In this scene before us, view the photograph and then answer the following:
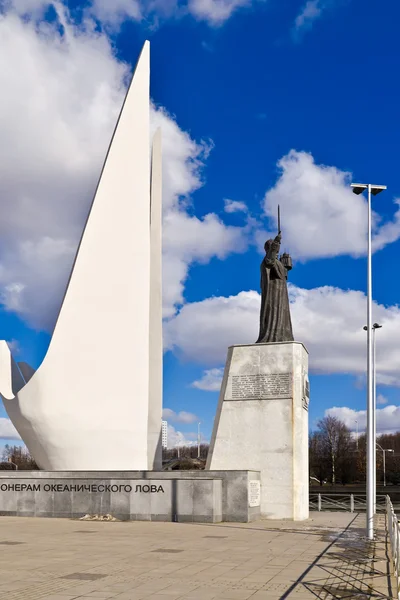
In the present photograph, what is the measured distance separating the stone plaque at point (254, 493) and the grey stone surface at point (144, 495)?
5.6 inches

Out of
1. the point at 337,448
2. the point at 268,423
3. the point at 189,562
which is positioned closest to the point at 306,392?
the point at 268,423

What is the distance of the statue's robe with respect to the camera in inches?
713

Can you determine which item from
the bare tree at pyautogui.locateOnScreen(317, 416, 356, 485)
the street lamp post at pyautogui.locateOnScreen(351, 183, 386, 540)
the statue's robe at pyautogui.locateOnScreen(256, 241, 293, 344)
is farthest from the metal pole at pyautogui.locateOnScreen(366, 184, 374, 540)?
the bare tree at pyautogui.locateOnScreen(317, 416, 356, 485)

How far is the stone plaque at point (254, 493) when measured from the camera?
51.5 ft

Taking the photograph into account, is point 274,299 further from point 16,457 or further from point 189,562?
point 16,457

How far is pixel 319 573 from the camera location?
8.35m

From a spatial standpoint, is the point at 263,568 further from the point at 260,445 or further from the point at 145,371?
the point at 145,371

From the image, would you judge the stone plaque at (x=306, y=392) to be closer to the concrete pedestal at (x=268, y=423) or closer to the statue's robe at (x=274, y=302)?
the concrete pedestal at (x=268, y=423)

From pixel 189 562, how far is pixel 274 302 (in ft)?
A: 33.5

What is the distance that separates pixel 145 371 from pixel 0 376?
4.17m

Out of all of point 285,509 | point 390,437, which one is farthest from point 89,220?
point 390,437

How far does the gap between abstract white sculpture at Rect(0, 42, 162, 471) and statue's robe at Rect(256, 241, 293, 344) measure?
366 cm

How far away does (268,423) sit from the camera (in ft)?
56.2

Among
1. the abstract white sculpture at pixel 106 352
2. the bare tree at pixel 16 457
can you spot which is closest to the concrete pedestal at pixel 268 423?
the abstract white sculpture at pixel 106 352
